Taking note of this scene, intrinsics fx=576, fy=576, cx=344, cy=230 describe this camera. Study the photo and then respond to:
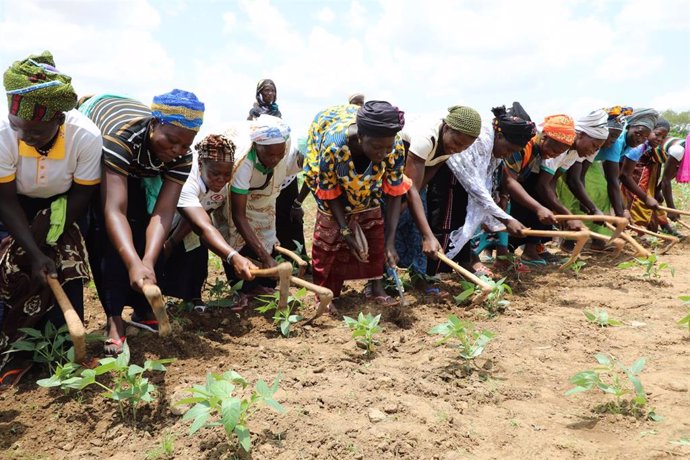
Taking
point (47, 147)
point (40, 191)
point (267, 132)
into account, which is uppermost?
point (267, 132)

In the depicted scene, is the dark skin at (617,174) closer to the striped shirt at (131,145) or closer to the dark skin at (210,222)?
the dark skin at (210,222)

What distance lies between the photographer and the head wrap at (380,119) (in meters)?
3.05

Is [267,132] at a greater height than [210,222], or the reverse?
[267,132]

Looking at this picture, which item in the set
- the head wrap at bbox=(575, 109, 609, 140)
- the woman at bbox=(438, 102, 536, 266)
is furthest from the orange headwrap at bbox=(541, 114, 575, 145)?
the head wrap at bbox=(575, 109, 609, 140)

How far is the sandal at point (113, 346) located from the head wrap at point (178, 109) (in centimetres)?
108

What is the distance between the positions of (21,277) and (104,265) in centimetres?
42

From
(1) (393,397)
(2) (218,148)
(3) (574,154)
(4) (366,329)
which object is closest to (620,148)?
(3) (574,154)

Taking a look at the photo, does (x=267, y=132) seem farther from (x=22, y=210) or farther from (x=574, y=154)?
(x=574, y=154)

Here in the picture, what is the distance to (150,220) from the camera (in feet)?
9.41

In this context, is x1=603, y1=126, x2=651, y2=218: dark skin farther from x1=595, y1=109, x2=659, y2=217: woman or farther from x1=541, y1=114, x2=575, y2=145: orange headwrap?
x1=541, y1=114, x2=575, y2=145: orange headwrap

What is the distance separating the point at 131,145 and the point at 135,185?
330mm

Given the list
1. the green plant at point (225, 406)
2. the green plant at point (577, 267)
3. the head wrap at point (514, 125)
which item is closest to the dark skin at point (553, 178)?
the green plant at point (577, 267)

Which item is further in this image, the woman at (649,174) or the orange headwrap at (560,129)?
the woman at (649,174)

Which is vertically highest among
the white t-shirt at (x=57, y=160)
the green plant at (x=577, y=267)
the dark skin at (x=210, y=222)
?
the white t-shirt at (x=57, y=160)
